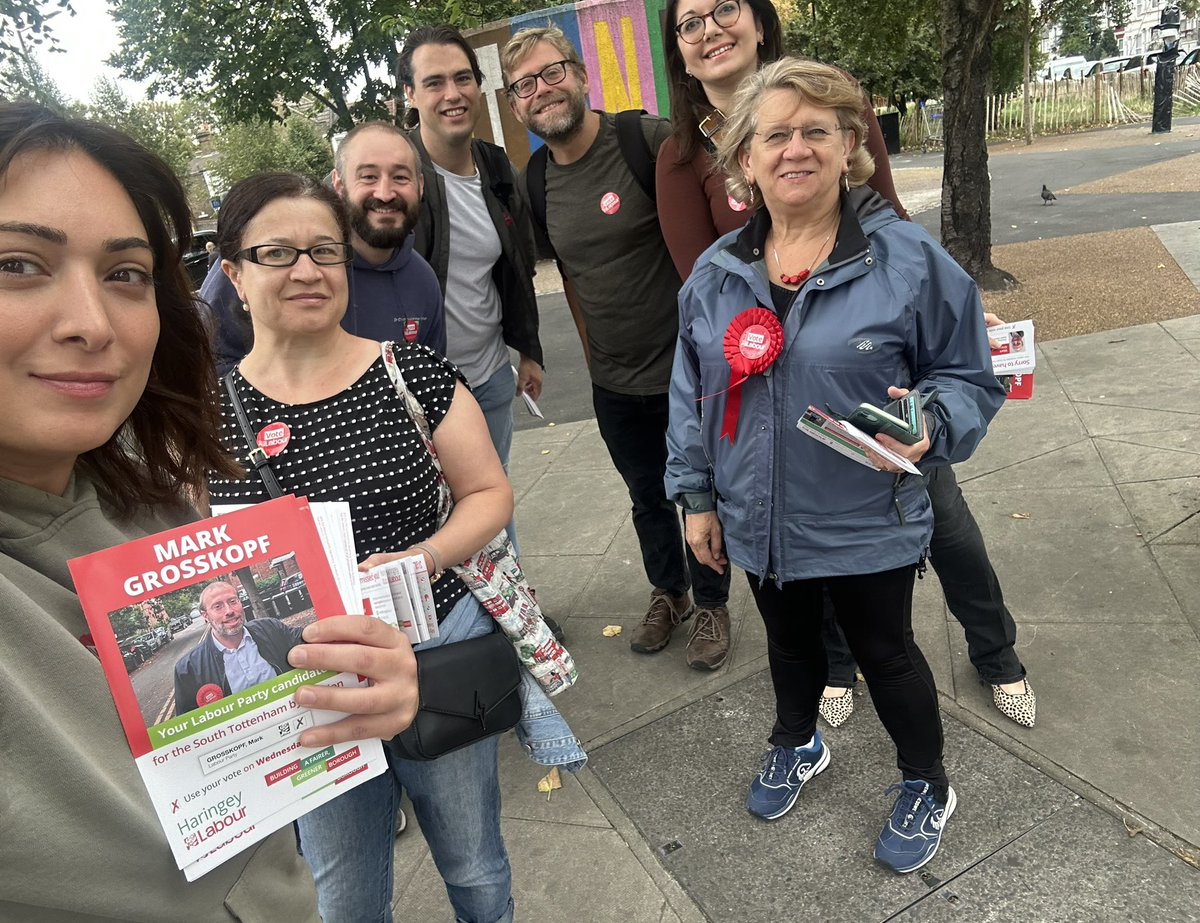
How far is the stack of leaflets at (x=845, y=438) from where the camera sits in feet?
6.40

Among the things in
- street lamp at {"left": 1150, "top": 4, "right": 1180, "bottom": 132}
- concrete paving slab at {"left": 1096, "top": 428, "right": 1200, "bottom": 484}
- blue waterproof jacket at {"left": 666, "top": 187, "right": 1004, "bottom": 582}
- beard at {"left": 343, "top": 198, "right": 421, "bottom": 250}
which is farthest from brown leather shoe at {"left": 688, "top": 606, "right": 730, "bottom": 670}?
street lamp at {"left": 1150, "top": 4, "right": 1180, "bottom": 132}

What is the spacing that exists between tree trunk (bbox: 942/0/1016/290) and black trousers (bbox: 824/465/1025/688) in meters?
5.71

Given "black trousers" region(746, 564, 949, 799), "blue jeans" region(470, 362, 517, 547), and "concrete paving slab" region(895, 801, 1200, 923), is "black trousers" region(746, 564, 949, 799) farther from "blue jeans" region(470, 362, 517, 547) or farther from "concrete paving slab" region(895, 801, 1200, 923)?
"blue jeans" region(470, 362, 517, 547)

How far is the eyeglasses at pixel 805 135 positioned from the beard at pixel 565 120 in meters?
1.19

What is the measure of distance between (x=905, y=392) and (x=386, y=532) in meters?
1.32

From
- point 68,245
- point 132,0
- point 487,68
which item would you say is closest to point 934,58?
point 487,68

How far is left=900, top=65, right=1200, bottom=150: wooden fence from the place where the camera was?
80.0 ft

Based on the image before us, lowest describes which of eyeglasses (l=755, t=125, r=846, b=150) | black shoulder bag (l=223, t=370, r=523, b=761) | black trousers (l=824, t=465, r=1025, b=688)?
black trousers (l=824, t=465, r=1025, b=688)

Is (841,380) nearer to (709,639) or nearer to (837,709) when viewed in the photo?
(837,709)

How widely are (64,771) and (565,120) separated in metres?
2.85

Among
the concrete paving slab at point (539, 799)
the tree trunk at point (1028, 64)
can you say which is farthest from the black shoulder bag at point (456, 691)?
the tree trunk at point (1028, 64)

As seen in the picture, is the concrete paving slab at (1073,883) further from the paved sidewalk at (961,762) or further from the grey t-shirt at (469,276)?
the grey t-shirt at (469,276)

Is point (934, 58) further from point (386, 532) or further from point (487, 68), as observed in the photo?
point (386, 532)

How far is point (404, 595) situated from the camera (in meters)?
1.58
